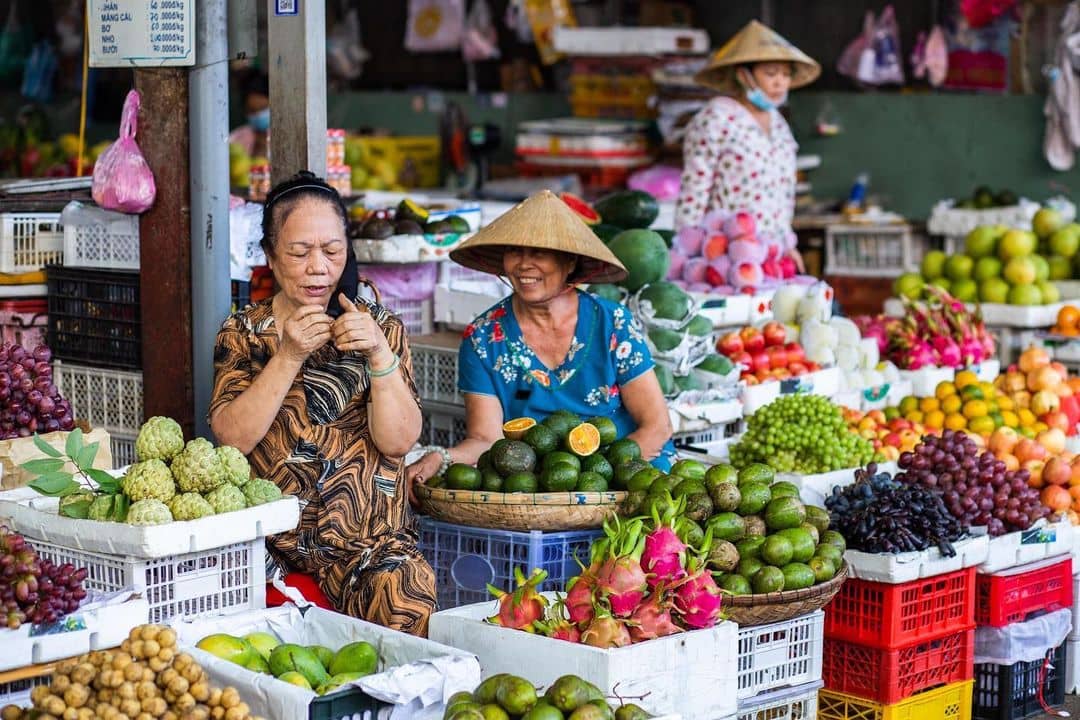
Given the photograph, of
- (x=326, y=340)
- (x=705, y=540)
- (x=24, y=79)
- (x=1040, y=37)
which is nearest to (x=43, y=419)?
(x=326, y=340)

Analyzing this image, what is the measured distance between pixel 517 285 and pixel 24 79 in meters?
9.35

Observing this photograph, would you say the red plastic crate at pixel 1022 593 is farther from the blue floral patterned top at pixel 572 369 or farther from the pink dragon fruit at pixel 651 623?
the pink dragon fruit at pixel 651 623

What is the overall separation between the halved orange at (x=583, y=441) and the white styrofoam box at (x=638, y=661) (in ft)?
2.53

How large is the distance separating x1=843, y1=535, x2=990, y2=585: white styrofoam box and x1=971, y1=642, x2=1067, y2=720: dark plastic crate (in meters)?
0.55

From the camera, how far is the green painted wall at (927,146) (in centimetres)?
973

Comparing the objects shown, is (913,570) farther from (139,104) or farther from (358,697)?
(139,104)

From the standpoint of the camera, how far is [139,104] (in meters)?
4.94

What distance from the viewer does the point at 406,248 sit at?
5875mm

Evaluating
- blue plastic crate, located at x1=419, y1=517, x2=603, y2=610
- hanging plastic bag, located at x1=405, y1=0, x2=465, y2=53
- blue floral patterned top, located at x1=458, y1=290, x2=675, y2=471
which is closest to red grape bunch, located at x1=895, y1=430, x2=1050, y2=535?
blue floral patterned top, located at x1=458, y1=290, x2=675, y2=471

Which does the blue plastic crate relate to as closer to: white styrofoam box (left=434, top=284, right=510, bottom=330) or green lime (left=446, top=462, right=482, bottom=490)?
green lime (left=446, top=462, right=482, bottom=490)

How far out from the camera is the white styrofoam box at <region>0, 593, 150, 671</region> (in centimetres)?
322

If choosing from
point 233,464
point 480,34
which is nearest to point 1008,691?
point 233,464

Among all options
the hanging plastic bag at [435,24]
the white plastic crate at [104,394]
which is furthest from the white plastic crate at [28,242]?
the hanging plastic bag at [435,24]

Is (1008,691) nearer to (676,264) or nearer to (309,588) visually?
(309,588)
